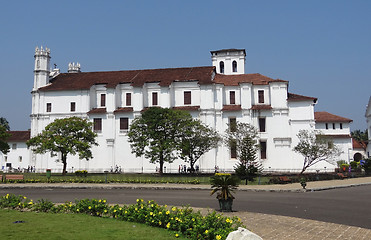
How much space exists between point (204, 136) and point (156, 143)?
227 inches

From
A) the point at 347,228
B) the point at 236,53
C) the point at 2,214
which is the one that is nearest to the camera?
the point at 347,228

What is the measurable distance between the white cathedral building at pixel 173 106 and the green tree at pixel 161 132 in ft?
25.3

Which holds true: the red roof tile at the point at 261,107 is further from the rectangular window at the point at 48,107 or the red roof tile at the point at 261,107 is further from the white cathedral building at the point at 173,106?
the rectangular window at the point at 48,107

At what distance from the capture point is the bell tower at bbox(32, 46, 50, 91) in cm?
5356

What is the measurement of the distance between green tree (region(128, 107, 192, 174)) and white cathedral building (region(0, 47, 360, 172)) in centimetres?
770

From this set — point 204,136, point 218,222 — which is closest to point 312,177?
point 204,136

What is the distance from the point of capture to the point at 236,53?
6075cm

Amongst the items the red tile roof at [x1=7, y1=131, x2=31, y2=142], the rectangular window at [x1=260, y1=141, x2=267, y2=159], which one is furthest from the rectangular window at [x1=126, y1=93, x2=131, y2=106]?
the red tile roof at [x1=7, y1=131, x2=31, y2=142]

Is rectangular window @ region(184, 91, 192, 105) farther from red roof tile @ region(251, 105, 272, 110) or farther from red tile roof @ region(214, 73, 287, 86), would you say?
red roof tile @ region(251, 105, 272, 110)

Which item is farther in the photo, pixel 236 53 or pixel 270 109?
pixel 236 53

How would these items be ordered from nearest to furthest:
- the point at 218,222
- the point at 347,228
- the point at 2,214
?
the point at 218,222, the point at 347,228, the point at 2,214

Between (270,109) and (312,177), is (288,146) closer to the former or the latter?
(270,109)

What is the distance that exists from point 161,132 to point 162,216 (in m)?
31.0

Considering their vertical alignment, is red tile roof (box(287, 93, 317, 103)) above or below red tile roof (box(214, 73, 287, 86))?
below
